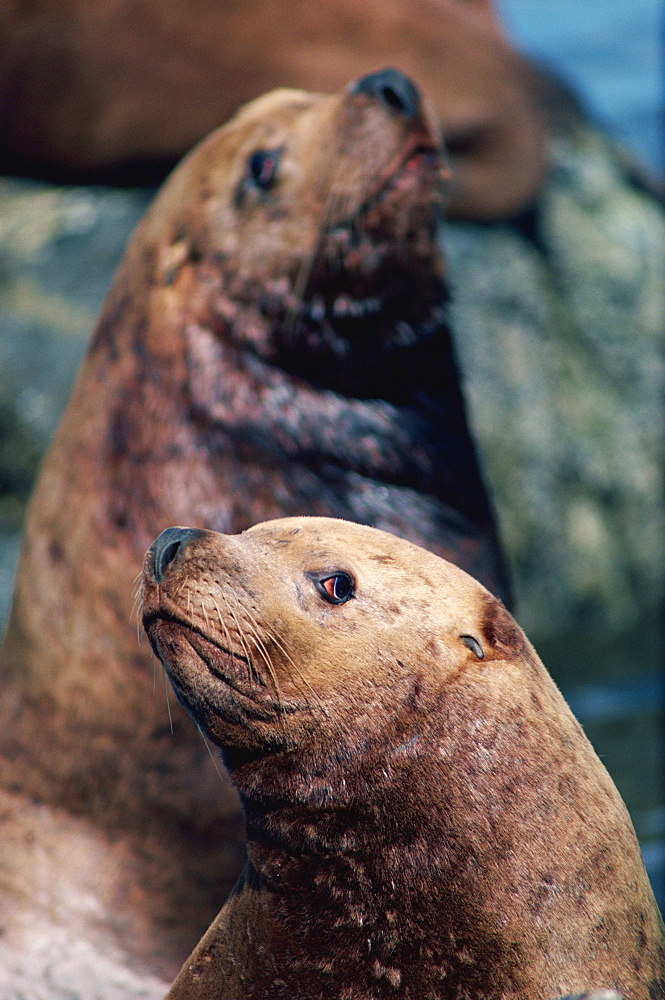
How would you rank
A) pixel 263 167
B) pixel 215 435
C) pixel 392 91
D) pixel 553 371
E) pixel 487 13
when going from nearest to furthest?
pixel 215 435 < pixel 392 91 < pixel 263 167 < pixel 553 371 < pixel 487 13

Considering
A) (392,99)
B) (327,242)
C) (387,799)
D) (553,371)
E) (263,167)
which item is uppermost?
(392,99)

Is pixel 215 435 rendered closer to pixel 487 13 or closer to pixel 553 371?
pixel 553 371

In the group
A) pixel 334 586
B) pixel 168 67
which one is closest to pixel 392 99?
pixel 334 586

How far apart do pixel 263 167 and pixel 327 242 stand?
33 centimetres

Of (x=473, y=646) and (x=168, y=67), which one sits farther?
(x=168, y=67)

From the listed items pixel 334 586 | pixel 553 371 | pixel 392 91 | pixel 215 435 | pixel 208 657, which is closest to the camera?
pixel 208 657

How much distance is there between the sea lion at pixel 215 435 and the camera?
3.36m

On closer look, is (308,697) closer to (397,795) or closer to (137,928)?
(397,795)

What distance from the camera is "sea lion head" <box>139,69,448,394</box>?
12.2ft

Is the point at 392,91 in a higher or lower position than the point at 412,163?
higher

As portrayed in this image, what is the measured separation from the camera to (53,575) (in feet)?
11.8

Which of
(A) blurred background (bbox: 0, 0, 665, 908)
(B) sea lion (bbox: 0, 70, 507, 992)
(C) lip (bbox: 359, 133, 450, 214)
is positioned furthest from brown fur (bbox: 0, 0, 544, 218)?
(C) lip (bbox: 359, 133, 450, 214)

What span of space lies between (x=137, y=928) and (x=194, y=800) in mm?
355

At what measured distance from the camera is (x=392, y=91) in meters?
3.71
